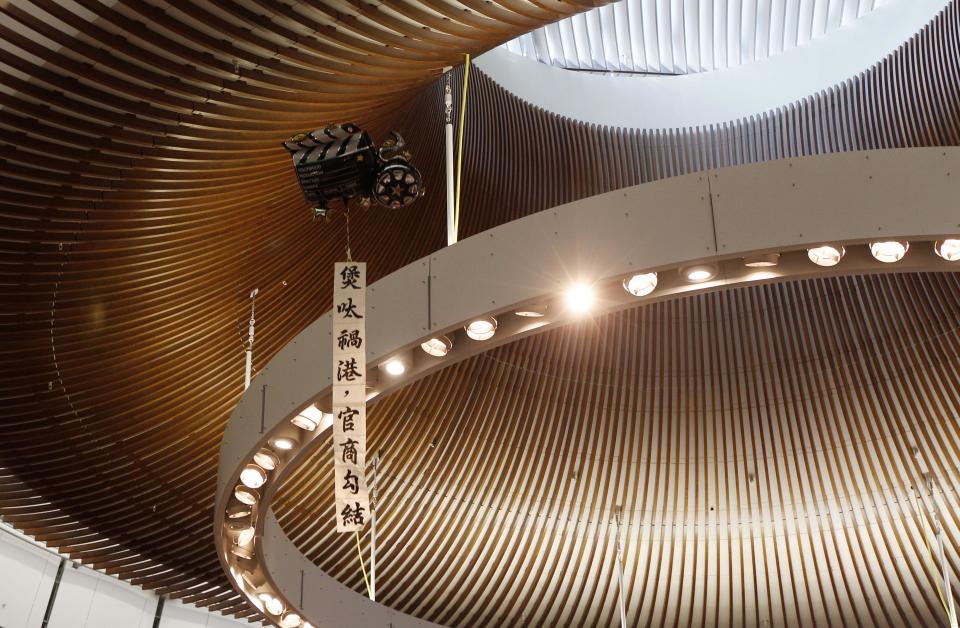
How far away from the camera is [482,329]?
6.22m

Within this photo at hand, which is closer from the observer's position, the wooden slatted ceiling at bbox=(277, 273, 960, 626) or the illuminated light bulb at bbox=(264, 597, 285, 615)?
the illuminated light bulb at bbox=(264, 597, 285, 615)

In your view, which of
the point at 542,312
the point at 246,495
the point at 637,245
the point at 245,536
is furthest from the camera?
the point at 245,536

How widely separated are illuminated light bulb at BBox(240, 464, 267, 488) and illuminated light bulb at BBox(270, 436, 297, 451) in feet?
0.87

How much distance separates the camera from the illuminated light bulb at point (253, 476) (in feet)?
23.1

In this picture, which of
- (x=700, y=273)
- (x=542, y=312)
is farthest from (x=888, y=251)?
(x=542, y=312)

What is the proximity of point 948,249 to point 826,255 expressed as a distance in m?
0.62

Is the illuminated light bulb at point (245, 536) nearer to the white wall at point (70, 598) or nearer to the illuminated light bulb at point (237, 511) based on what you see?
the illuminated light bulb at point (237, 511)

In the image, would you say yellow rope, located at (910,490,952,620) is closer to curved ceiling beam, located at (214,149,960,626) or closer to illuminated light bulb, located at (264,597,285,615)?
curved ceiling beam, located at (214,149,960,626)

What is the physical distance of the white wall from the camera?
1205 cm

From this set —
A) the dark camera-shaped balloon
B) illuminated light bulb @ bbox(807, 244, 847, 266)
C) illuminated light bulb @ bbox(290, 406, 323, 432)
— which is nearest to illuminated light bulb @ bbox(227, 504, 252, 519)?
illuminated light bulb @ bbox(290, 406, 323, 432)

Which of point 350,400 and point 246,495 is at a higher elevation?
point 350,400

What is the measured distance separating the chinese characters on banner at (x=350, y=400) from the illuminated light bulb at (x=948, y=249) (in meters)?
3.18

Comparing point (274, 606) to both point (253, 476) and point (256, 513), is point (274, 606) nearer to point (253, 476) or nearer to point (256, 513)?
point (256, 513)

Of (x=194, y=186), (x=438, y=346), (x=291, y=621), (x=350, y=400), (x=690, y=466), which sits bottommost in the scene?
(x=291, y=621)
